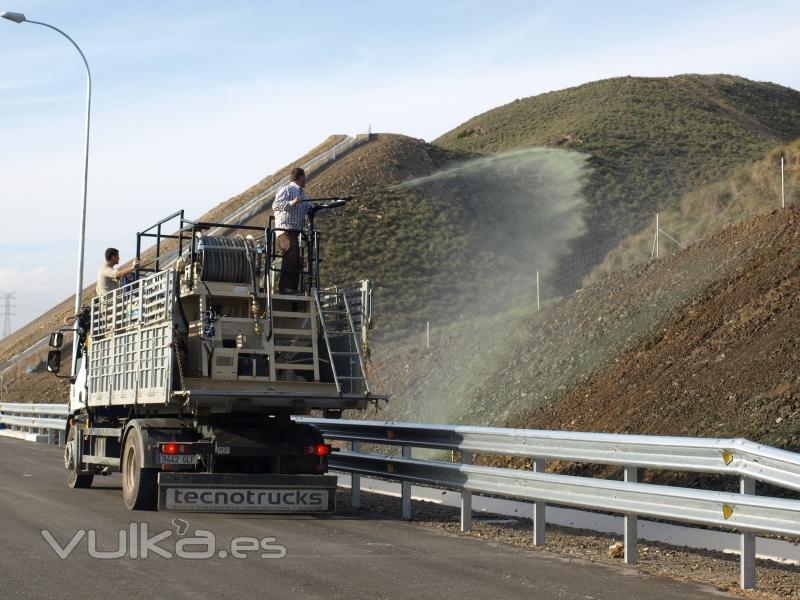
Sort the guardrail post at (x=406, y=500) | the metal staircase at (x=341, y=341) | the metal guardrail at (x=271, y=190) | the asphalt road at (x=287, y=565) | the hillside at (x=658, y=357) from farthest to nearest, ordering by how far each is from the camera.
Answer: the metal guardrail at (x=271, y=190)
the hillside at (x=658, y=357)
the metal staircase at (x=341, y=341)
the guardrail post at (x=406, y=500)
the asphalt road at (x=287, y=565)

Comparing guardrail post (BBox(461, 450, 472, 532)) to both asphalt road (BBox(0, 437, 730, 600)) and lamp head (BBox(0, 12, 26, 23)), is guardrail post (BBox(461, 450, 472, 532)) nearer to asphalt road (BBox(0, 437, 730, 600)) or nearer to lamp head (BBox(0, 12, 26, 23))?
asphalt road (BBox(0, 437, 730, 600))

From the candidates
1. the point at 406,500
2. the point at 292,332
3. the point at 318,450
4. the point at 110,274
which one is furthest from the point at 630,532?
the point at 110,274

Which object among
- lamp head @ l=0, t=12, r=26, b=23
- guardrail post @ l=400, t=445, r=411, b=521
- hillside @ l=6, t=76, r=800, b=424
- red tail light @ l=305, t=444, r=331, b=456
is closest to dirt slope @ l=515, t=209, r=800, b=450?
hillside @ l=6, t=76, r=800, b=424

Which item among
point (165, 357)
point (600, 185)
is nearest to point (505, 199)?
point (600, 185)

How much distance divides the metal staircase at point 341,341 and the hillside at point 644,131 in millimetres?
47719

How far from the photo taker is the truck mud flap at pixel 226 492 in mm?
12438

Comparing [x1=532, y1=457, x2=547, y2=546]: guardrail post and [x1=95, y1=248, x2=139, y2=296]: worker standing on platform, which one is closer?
[x1=532, y1=457, x2=547, y2=546]: guardrail post

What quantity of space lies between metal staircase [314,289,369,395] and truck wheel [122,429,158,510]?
2.31m

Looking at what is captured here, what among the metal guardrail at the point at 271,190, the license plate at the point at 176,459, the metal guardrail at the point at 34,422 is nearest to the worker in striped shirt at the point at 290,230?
the license plate at the point at 176,459

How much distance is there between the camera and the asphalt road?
8094 mm

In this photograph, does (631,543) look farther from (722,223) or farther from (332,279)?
(332,279)

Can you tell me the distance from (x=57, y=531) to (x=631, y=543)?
17.4ft

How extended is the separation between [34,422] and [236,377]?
1971 cm

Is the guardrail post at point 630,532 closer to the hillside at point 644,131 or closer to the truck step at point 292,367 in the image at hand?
the truck step at point 292,367
